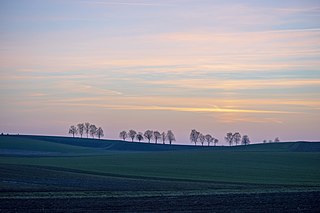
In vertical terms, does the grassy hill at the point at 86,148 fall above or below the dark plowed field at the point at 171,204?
above

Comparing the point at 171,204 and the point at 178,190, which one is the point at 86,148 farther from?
the point at 171,204

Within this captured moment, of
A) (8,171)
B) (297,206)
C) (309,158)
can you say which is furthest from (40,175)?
(309,158)

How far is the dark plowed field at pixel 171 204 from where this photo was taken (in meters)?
29.5

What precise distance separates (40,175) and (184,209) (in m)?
28.6

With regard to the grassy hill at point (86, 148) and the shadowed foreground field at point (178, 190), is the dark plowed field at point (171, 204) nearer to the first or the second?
the shadowed foreground field at point (178, 190)

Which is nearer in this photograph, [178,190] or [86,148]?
[178,190]

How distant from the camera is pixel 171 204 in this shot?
32000mm

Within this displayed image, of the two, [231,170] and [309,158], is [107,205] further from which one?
[309,158]

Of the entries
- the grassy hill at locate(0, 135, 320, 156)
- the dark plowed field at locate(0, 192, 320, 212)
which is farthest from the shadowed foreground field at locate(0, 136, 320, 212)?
the grassy hill at locate(0, 135, 320, 156)

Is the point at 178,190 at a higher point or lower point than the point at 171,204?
higher

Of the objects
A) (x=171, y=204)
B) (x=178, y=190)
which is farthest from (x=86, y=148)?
(x=171, y=204)

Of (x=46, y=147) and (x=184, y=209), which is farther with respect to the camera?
(x=46, y=147)

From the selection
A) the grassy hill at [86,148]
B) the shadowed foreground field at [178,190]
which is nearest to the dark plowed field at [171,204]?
the shadowed foreground field at [178,190]

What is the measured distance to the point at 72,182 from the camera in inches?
1949
